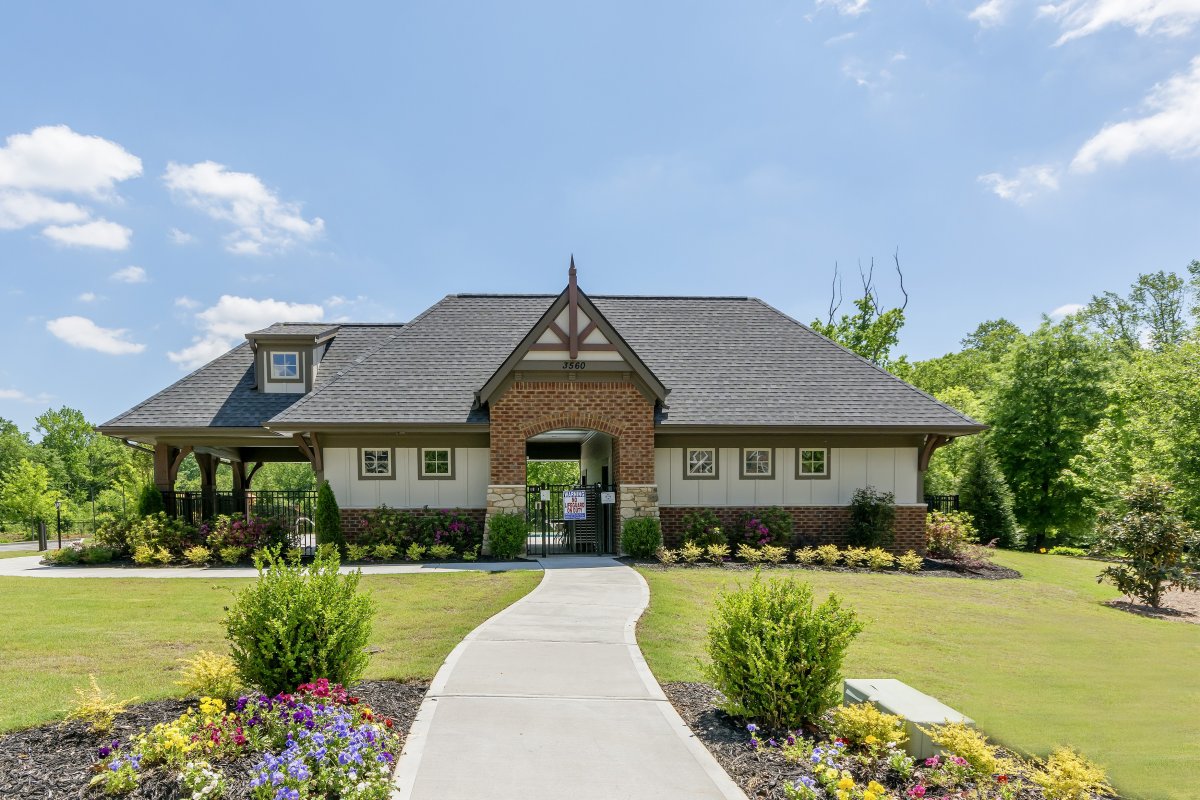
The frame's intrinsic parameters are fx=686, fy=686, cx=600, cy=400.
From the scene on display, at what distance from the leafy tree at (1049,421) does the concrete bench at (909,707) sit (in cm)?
2818

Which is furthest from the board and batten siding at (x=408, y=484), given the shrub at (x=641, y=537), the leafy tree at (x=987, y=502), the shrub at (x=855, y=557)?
the leafy tree at (x=987, y=502)

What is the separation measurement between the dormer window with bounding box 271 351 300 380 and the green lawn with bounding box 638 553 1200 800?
11.9 metres

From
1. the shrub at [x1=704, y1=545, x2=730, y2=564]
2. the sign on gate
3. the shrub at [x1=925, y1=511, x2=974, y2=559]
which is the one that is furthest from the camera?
the shrub at [x1=925, y1=511, x2=974, y2=559]

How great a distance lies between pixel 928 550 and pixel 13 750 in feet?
60.4

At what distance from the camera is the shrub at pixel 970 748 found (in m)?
4.40

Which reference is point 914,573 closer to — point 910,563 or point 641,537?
point 910,563

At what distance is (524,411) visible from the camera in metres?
15.9

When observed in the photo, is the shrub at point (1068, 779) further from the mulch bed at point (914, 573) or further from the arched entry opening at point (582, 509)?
the arched entry opening at point (582, 509)

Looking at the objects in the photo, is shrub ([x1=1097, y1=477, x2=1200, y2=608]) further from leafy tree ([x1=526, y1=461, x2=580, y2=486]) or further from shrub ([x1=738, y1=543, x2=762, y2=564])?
leafy tree ([x1=526, y1=461, x2=580, y2=486])

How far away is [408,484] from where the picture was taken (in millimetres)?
16703

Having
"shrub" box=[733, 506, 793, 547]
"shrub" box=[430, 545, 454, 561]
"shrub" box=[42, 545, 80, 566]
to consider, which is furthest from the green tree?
"shrub" box=[733, 506, 793, 547]

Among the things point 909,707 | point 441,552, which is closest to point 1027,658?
point 909,707

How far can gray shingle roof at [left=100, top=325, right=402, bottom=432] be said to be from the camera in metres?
17.4

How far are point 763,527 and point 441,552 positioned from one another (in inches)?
299
